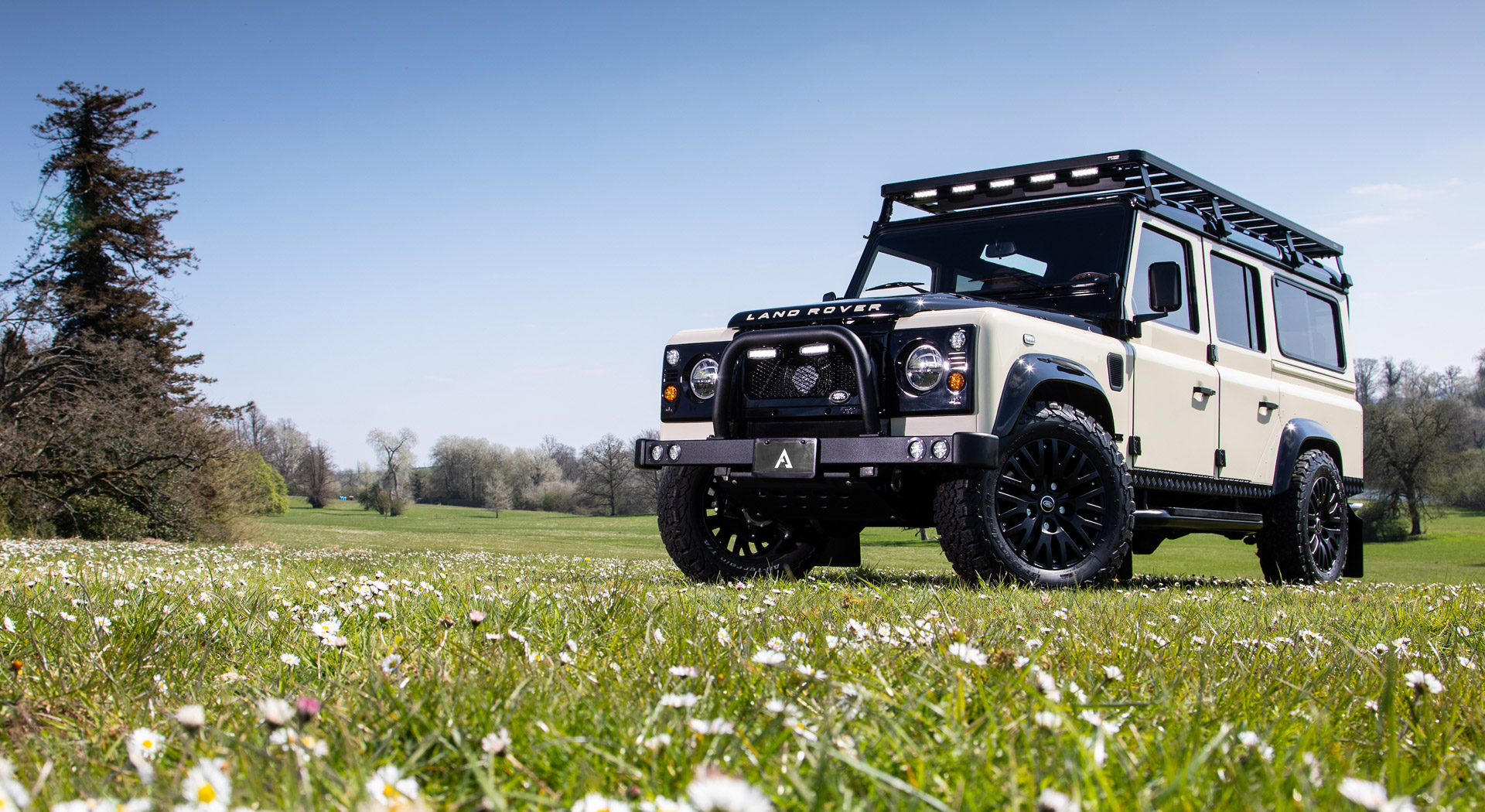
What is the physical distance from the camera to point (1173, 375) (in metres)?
7.27

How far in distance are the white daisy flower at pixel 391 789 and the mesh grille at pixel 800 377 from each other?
4763 millimetres

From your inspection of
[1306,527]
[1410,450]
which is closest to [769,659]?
[1306,527]

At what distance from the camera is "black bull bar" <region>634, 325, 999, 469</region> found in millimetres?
5621

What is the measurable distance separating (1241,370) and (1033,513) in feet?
9.95

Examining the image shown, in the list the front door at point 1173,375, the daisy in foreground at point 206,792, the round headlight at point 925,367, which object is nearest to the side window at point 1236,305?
the front door at point 1173,375

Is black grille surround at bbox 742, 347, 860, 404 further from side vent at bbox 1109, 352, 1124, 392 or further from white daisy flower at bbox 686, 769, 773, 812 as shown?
white daisy flower at bbox 686, 769, 773, 812

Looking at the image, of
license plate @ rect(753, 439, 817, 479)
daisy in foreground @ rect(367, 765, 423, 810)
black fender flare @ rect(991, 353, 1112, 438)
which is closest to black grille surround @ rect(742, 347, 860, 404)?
license plate @ rect(753, 439, 817, 479)

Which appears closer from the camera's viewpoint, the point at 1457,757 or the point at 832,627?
the point at 1457,757

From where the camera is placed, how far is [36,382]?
75.5 ft

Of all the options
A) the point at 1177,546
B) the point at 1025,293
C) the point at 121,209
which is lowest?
the point at 1177,546

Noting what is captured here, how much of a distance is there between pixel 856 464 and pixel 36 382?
77.6 ft

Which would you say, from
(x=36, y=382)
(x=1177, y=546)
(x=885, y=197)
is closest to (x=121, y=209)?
(x=36, y=382)

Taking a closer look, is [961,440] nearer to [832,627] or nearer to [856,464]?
[856,464]

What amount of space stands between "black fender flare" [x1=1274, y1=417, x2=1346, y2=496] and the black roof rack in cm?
179
